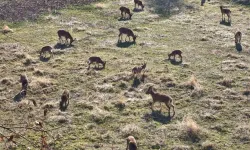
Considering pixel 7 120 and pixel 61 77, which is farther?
pixel 61 77

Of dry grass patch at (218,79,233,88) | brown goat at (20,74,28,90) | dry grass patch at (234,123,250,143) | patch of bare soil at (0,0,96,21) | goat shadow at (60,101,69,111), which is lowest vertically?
dry grass patch at (234,123,250,143)

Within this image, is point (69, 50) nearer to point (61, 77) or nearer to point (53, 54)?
point (53, 54)

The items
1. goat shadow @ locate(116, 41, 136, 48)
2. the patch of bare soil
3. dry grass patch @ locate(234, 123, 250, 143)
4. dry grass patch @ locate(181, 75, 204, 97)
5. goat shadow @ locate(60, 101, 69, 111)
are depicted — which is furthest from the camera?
the patch of bare soil

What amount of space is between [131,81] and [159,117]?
3959mm

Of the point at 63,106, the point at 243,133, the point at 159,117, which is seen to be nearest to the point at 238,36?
the point at 243,133

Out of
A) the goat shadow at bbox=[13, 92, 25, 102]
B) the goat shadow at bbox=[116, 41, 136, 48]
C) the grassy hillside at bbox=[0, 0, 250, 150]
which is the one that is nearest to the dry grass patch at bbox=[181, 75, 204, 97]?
the grassy hillside at bbox=[0, 0, 250, 150]

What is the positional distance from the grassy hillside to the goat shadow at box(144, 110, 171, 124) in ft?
0.14

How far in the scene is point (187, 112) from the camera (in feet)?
52.6

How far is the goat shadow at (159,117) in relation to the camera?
15281 millimetres

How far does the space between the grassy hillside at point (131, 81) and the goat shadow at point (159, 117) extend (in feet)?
0.14

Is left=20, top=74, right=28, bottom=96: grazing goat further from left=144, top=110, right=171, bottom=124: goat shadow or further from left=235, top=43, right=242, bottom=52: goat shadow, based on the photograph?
left=235, top=43, right=242, bottom=52: goat shadow

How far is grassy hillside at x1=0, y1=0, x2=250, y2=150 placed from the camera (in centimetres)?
1429

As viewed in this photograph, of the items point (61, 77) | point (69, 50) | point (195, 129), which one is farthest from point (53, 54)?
point (195, 129)

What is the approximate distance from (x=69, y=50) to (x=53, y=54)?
116cm
